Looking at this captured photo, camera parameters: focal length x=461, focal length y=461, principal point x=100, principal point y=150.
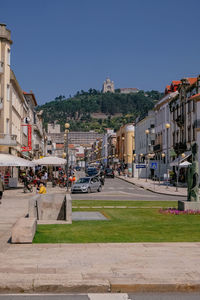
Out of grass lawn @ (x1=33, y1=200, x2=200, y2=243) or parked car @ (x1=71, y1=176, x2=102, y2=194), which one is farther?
parked car @ (x1=71, y1=176, x2=102, y2=194)

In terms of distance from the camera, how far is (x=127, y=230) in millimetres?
14039

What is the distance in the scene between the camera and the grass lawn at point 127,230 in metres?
12.2

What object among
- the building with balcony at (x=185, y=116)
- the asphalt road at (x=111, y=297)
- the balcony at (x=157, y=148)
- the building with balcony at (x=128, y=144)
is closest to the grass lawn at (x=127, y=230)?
the asphalt road at (x=111, y=297)

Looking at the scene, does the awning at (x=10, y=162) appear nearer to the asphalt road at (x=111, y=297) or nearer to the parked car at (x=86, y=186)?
the parked car at (x=86, y=186)

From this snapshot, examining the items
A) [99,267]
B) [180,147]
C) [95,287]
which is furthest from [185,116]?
[95,287]

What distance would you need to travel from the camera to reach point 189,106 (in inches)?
2277

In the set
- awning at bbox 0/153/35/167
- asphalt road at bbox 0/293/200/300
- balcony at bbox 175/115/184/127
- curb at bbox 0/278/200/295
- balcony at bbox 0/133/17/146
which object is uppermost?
balcony at bbox 175/115/184/127

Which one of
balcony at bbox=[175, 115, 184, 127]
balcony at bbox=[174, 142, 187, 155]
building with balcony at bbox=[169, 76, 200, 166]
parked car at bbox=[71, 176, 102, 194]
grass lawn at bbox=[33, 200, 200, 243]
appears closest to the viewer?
grass lawn at bbox=[33, 200, 200, 243]

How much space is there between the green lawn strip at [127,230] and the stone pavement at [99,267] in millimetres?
1033

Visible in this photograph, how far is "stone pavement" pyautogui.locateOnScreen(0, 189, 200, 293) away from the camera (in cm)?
734

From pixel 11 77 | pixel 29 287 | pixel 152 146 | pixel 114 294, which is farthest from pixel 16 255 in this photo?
pixel 152 146

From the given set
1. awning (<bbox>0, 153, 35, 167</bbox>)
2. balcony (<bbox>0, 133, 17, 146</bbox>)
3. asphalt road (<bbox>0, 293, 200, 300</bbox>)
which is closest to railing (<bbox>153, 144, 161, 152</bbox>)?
balcony (<bbox>0, 133, 17, 146</bbox>)

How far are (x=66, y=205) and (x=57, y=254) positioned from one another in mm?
5897

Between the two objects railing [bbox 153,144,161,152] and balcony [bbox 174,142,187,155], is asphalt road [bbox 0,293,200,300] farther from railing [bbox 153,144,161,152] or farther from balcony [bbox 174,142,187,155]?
railing [bbox 153,144,161,152]
